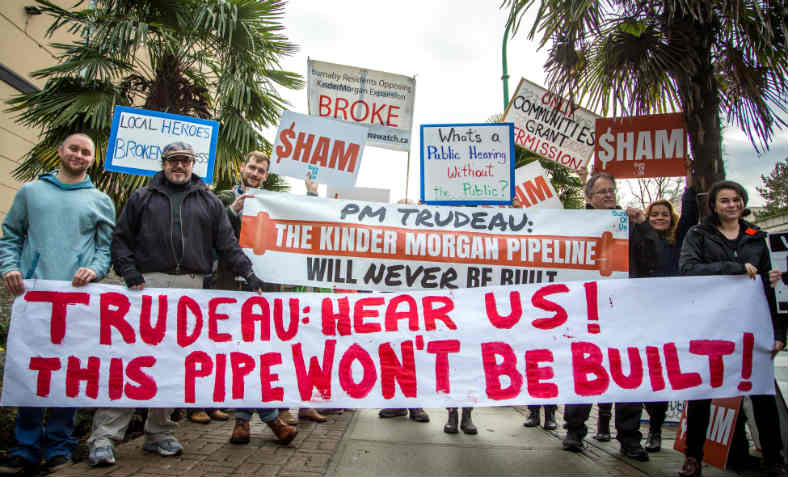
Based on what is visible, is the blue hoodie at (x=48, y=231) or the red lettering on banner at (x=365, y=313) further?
the red lettering on banner at (x=365, y=313)

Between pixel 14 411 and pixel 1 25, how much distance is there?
305 inches

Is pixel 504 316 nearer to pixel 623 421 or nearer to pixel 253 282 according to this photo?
pixel 623 421

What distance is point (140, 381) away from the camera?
324 centimetres

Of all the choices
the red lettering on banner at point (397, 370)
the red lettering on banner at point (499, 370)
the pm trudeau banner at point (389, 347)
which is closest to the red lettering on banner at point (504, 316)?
the pm trudeau banner at point (389, 347)

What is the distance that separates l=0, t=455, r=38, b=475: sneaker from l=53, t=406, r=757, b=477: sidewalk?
24 centimetres

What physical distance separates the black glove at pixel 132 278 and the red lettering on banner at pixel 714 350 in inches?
142

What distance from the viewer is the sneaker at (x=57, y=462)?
298 centimetres

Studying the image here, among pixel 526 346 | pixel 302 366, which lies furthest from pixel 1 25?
pixel 526 346

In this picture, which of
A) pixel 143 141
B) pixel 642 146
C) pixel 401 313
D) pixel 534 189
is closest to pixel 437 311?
pixel 401 313

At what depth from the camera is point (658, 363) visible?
10.8ft

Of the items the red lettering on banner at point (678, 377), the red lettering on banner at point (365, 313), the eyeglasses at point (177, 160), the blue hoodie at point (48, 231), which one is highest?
the eyeglasses at point (177, 160)

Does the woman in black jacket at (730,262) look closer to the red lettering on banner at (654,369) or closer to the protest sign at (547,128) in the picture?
the red lettering on banner at (654,369)

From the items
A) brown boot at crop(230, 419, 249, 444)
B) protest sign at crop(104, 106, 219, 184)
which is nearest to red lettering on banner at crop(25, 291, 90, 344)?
brown boot at crop(230, 419, 249, 444)

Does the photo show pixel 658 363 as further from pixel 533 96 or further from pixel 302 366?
pixel 533 96
